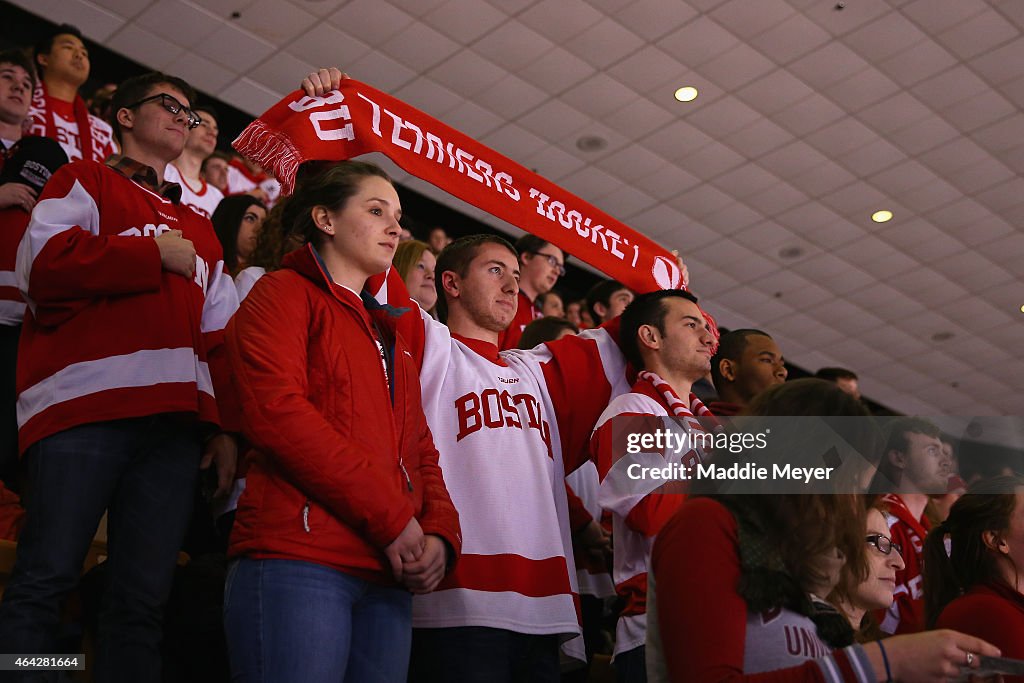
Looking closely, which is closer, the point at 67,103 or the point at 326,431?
the point at 326,431

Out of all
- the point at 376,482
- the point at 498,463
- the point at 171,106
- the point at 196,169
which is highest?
the point at 196,169

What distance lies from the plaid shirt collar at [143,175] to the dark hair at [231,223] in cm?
61

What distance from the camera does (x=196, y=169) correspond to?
4789 mm

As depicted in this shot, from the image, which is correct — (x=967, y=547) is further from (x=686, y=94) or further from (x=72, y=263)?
(x=686, y=94)

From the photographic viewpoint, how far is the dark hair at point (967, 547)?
7.88 feet

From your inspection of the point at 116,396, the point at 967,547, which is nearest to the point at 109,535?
the point at 116,396

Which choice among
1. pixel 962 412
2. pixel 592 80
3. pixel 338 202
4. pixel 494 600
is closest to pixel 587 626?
pixel 494 600

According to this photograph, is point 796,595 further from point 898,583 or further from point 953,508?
point 898,583

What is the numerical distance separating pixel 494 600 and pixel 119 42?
583cm

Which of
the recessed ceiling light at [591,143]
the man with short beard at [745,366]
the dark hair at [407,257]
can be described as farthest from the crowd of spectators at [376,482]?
the recessed ceiling light at [591,143]

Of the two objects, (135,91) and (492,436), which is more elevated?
(135,91)

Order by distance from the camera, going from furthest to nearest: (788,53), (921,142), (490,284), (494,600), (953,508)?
(921,142) < (788,53) < (490,284) < (953,508) < (494,600)

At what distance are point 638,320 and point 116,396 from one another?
1478 millimetres

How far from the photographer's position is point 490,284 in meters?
2.78
